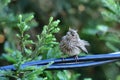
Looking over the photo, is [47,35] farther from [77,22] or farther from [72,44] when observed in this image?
[77,22]

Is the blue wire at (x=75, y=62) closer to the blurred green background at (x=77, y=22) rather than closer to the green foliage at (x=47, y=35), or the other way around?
the green foliage at (x=47, y=35)

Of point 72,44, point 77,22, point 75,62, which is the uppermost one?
point 77,22

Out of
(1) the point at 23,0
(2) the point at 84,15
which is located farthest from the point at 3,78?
(2) the point at 84,15

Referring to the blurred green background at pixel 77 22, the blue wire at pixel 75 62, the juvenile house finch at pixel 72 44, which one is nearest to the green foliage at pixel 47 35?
the blue wire at pixel 75 62

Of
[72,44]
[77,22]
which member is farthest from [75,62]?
[77,22]

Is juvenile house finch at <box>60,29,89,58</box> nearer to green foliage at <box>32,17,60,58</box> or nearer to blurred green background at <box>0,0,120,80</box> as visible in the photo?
green foliage at <box>32,17,60,58</box>

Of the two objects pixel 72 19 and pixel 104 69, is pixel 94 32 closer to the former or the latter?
pixel 104 69

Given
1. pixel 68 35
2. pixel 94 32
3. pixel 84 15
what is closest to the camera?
pixel 68 35
